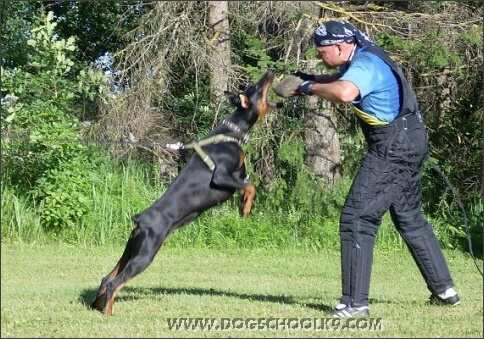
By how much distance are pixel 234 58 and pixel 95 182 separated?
3.02m

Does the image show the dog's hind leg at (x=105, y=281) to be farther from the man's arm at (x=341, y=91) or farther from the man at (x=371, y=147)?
the man's arm at (x=341, y=91)

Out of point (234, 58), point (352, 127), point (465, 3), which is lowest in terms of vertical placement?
point (352, 127)

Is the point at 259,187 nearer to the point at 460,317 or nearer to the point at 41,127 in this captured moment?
the point at 41,127

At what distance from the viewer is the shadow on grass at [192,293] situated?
632cm

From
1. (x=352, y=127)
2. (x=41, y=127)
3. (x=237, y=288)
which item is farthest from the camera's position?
(x=352, y=127)

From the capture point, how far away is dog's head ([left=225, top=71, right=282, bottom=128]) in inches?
251

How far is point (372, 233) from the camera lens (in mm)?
5805

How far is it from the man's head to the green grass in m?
1.78

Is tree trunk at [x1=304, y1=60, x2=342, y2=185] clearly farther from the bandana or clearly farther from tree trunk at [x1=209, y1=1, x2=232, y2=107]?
the bandana

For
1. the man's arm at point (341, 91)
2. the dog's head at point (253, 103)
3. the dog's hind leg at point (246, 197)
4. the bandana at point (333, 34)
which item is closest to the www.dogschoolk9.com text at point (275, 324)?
the dog's hind leg at point (246, 197)

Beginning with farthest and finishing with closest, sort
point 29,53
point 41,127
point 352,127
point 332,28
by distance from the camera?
point 29,53, point 352,127, point 41,127, point 332,28

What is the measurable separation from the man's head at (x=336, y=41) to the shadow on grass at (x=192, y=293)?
1.82m

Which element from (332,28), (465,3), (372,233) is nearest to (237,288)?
(372,233)

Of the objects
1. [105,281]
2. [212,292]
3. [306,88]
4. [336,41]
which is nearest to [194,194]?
[105,281]
